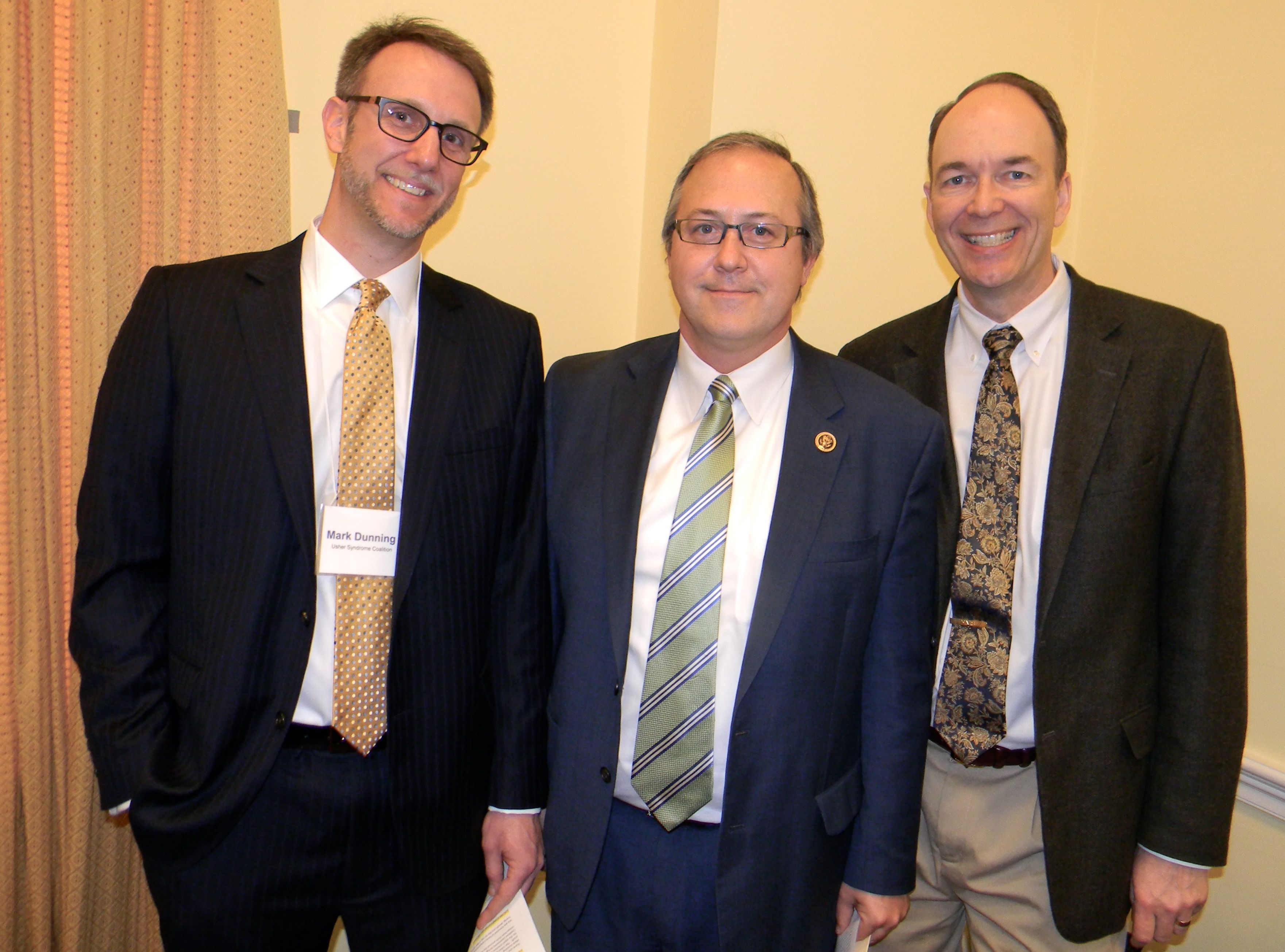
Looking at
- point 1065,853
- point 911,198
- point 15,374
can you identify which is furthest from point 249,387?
point 911,198

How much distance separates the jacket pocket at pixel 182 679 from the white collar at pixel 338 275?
0.70 meters

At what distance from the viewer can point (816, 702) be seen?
1.68 m

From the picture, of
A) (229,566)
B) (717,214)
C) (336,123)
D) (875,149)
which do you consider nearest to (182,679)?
(229,566)

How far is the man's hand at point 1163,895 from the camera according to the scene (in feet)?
5.94

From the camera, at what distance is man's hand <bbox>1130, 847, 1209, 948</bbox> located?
5.94 ft

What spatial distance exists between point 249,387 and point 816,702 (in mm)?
1184

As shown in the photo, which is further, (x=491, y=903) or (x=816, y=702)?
(x=491, y=903)

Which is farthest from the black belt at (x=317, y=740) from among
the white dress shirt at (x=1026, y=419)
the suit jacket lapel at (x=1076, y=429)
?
the suit jacket lapel at (x=1076, y=429)

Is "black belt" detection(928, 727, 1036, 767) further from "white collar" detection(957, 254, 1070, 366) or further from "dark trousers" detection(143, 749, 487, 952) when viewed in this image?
"dark trousers" detection(143, 749, 487, 952)

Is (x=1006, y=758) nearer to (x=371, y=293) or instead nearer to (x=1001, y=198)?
(x=1001, y=198)

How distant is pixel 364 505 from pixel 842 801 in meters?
1.05

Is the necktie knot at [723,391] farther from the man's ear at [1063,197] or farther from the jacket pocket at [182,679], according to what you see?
the jacket pocket at [182,679]

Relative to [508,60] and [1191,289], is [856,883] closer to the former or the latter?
[1191,289]

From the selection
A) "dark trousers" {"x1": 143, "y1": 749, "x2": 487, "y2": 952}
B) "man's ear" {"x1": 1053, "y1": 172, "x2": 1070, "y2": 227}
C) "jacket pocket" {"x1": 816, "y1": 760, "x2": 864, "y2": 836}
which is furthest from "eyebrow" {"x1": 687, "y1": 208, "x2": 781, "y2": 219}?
"dark trousers" {"x1": 143, "y1": 749, "x2": 487, "y2": 952}
